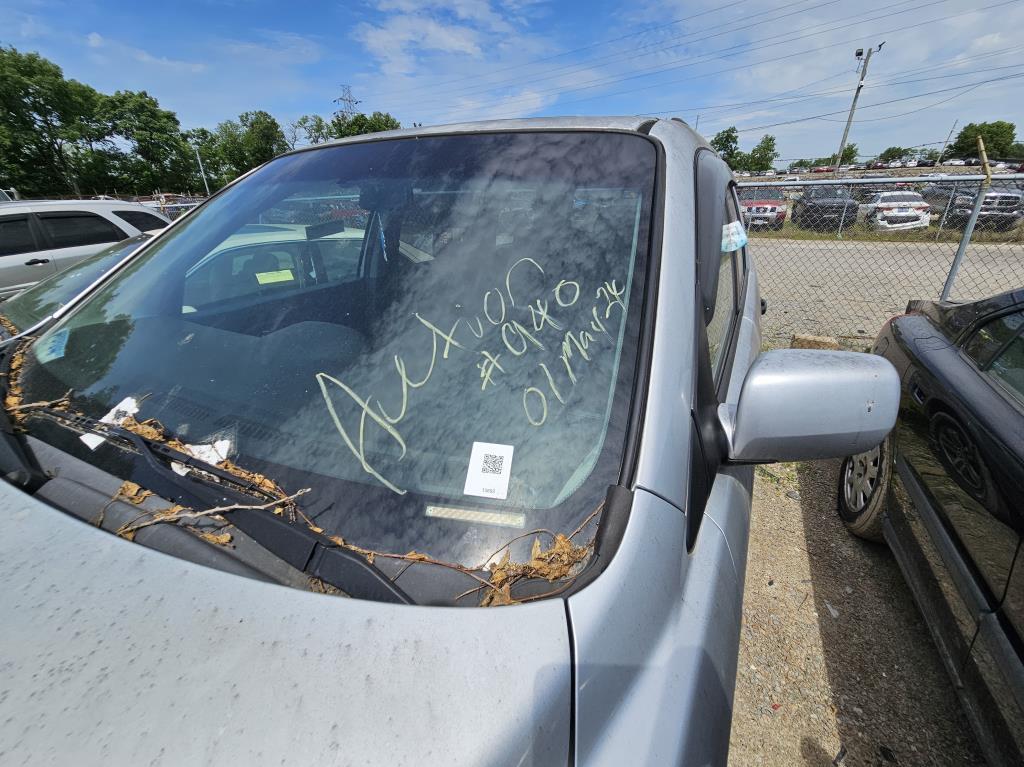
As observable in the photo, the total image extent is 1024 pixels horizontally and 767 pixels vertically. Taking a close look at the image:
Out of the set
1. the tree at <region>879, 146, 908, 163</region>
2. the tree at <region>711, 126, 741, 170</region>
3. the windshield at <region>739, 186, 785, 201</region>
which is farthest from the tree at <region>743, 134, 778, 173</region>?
the windshield at <region>739, 186, 785, 201</region>

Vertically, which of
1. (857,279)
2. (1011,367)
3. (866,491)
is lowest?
A: (857,279)

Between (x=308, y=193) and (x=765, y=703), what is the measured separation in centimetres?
254

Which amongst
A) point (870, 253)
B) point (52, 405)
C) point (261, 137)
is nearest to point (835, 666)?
point (52, 405)

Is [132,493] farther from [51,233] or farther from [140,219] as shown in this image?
[140,219]

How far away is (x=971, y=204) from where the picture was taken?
529 centimetres

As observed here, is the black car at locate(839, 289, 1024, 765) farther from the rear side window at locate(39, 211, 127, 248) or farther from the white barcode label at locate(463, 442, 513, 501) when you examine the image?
the rear side window at locate(39, 211, 127, 248)

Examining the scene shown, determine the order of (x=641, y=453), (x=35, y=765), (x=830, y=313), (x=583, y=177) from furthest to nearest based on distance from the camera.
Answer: (x=830, y=313) → (x=583, y=177) → (x=641, y=453) → (x=35, y=765)

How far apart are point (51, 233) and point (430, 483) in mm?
8678

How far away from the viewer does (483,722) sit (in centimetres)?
60

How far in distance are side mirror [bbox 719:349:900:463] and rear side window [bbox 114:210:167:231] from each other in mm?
9007

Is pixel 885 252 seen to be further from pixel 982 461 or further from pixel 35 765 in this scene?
pixel 35 765

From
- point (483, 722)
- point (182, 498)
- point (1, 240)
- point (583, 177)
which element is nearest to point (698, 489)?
point (483, 722)

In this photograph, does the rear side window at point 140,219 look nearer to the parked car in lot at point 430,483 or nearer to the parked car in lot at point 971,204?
the parked car in lot at point 430,483

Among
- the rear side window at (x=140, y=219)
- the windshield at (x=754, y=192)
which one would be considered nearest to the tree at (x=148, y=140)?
the rear side window at (x=140, y=219)
